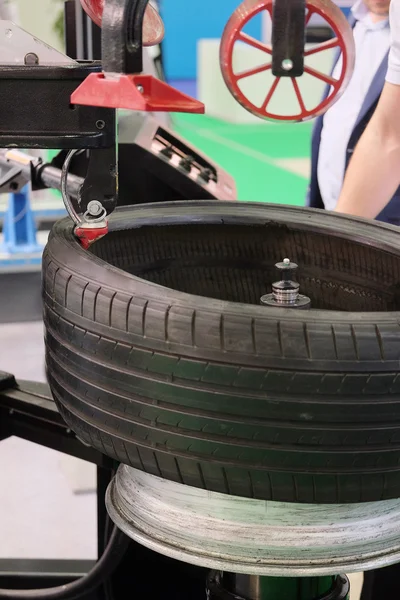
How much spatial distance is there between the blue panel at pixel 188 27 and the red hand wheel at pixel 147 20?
408 inches

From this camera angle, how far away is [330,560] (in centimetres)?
75

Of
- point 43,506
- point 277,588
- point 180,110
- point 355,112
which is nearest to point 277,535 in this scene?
point 277,588

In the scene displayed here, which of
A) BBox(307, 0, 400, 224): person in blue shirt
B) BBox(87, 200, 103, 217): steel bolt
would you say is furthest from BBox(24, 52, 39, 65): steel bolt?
BBox(307, 0, 400, 224): person in blue shirt

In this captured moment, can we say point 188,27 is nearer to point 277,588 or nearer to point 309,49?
point 309,49

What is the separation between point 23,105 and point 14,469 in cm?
163

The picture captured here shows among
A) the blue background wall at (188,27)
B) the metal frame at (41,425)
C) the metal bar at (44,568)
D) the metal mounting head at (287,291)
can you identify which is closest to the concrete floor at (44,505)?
the metal bar at (44,568)

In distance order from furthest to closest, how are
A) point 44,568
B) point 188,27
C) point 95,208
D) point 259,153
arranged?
point 188,27, point 259,153, point 44,568, point 95,208

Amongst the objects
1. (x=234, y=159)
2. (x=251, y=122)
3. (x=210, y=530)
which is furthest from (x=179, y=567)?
(x=251, y=122)

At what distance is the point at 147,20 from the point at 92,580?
772mm

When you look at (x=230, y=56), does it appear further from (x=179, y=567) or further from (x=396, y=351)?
(x=179, y=567)

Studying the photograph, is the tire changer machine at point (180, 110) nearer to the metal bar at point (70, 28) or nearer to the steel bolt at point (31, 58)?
the steel bolt at point (31, 58)

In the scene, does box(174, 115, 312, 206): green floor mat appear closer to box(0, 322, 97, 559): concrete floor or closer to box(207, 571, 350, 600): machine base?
box(0, 322, 97, 559): concrete floor

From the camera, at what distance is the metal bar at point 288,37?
0.83m

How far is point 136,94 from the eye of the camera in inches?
25.5
